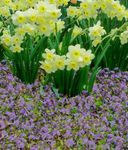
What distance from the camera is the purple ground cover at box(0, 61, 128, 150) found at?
3611 mm

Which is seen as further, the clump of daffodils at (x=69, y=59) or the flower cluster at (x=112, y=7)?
the flower cluster at (x=112, y=7)

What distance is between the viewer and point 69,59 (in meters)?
4.14

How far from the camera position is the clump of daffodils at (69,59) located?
4082mm

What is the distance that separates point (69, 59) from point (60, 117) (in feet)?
1.73

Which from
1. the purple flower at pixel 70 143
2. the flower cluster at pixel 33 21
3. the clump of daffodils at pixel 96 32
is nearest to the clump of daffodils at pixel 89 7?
the clump of daffodils at pixel 96 32

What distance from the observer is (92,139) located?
377cm

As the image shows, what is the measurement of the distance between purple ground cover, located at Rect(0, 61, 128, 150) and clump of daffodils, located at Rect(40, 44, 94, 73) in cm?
A: 28

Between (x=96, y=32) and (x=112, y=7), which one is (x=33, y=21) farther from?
(x=112, y=7)

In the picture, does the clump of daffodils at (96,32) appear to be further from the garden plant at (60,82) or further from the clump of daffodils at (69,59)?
the clump of daffodils at (69,59)

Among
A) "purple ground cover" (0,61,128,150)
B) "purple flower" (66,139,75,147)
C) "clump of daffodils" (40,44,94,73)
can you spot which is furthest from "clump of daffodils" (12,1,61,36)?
"purple flower" (66,139,75,147)

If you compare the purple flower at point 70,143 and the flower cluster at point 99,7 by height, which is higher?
the flower cluster at point 99,7

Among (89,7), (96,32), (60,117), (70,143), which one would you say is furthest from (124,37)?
(70,143)

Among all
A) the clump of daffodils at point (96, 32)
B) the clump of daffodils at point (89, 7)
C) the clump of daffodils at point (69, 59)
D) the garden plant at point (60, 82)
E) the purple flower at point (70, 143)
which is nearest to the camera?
the purple flower at point (70, 143)

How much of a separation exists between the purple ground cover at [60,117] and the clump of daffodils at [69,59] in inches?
11.2
